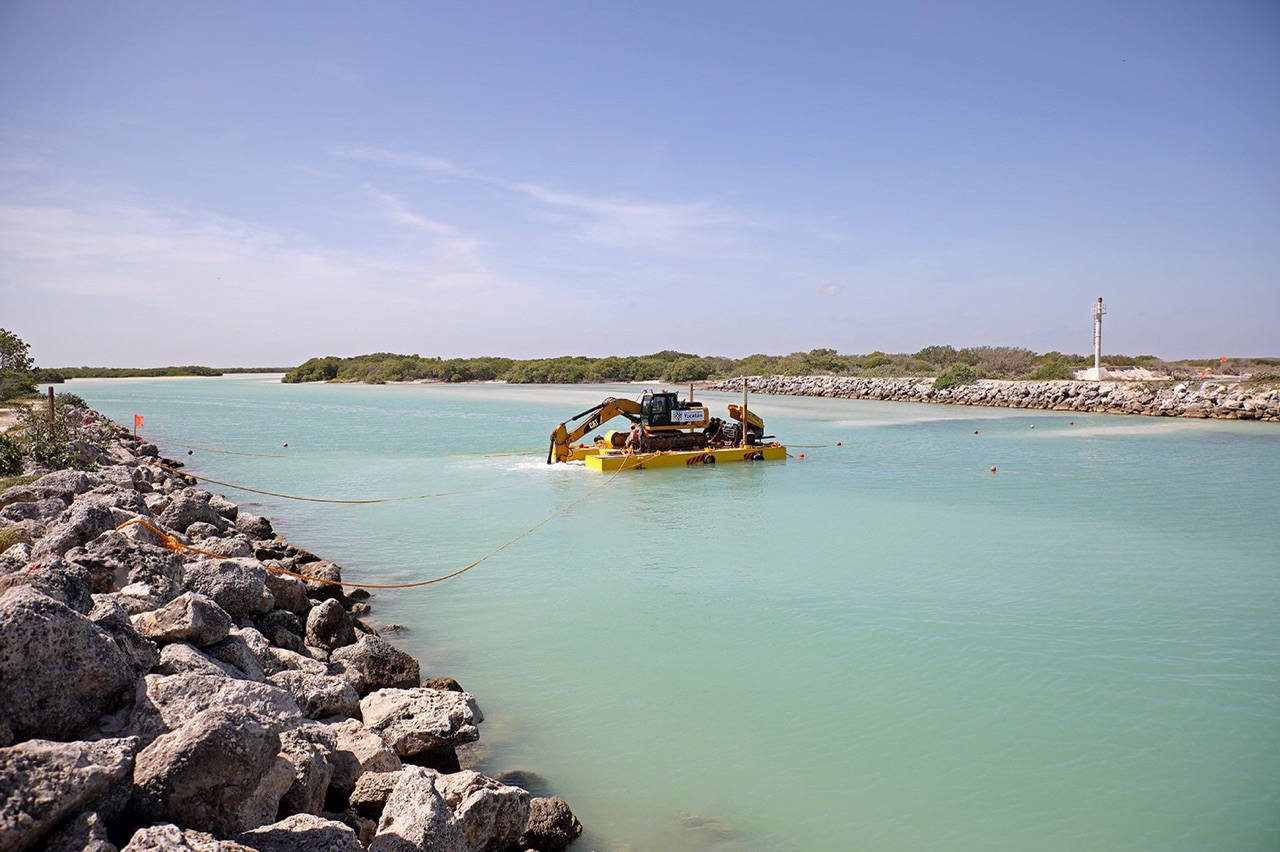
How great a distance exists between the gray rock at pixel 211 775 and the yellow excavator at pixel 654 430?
18308mm

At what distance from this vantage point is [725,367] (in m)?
99.4

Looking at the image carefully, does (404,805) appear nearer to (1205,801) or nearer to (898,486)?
(1205,801)

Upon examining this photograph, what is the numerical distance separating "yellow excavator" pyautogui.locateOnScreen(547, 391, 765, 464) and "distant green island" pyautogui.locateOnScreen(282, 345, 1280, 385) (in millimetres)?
40826

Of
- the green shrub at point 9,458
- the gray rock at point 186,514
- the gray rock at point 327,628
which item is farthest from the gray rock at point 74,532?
the green shrub at point 9,458

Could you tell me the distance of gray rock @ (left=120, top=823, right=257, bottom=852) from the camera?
9.83 ft

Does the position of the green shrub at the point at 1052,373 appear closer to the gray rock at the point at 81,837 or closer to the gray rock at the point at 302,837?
the gray rock at the point at 302,837

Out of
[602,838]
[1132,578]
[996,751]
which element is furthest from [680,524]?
[602,838]

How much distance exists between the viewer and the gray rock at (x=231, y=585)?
6504mm

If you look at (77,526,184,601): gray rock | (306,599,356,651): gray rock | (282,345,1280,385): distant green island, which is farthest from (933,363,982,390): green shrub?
(77,526,184,601): gray rock

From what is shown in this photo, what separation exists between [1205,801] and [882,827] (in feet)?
7.87

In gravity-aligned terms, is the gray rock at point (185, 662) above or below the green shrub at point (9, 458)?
below

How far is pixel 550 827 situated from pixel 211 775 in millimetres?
2022

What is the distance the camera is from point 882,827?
5352mm

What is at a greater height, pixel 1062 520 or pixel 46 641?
pixel 46 641
